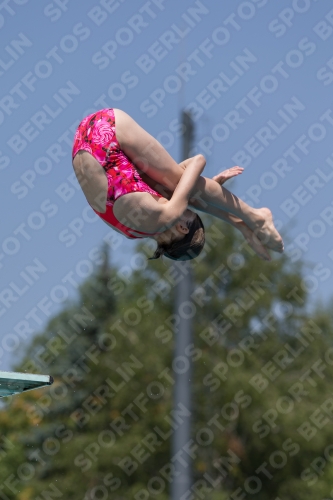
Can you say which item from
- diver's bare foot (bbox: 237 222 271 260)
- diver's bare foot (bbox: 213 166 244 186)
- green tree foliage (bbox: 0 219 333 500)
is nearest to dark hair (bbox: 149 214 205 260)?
diver's bare foot (bbox: 213 166 244 186)

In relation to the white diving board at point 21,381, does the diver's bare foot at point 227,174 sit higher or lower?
higher

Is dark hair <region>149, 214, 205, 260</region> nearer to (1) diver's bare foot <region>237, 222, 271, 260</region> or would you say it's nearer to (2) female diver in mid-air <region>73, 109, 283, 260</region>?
(2) female diver in mid-air <region>73, 109, 283, 260</region>

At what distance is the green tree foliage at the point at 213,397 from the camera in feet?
82.9

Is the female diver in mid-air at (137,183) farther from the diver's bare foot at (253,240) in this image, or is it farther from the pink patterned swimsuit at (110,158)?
the diver's bare foot at (253,240)

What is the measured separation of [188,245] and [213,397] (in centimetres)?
2039

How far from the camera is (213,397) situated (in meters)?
25.7

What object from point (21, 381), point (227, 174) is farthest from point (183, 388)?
point (227, 174)

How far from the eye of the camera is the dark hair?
227 inches

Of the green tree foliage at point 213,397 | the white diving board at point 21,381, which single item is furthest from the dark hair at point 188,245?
the green tree foliage at point 213,397

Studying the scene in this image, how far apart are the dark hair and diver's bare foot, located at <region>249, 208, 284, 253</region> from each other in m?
0.61

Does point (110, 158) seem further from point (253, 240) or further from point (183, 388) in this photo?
point (183, 388)

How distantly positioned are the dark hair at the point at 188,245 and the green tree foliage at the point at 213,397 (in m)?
18.9

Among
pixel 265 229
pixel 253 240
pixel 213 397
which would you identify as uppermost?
pixel 265 229

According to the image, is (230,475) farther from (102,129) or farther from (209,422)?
(102,129)
